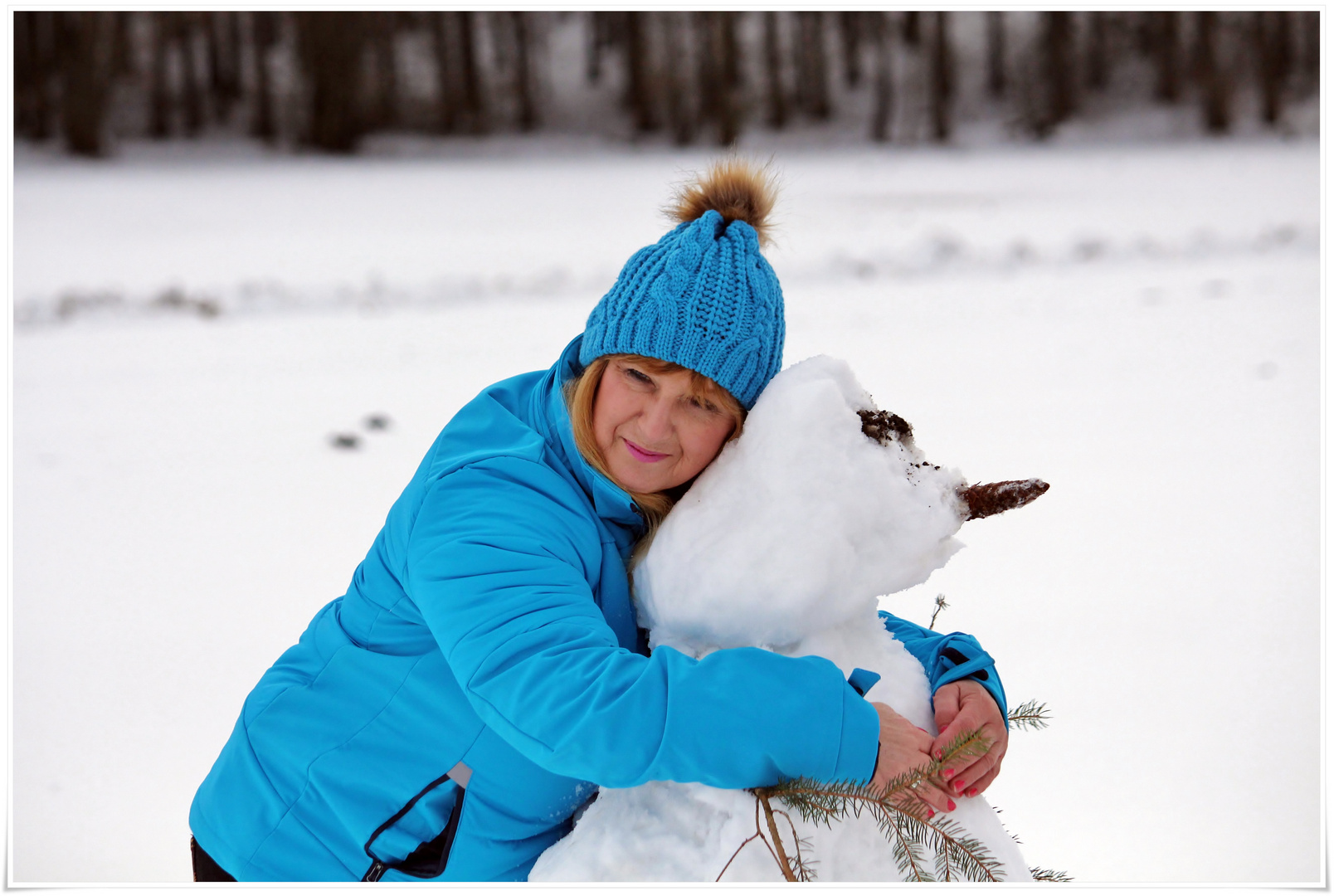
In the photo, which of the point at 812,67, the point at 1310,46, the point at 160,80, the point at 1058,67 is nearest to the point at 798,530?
the point at 1310,46

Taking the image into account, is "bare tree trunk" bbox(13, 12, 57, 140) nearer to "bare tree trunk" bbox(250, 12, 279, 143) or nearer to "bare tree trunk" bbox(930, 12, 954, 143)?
"bare tree trunk" bbox(250, 12, 279, 143)

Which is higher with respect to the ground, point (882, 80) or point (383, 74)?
point (383, 74)

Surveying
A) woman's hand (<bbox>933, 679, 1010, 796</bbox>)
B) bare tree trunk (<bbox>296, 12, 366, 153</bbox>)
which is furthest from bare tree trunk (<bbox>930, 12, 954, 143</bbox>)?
woman's hand (<bbox>933, 679, 1010, 796</bbox>)

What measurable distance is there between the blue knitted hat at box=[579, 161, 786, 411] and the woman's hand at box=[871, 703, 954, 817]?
1.15ft

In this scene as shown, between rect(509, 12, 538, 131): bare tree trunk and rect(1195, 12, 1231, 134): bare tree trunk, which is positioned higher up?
rect(509, 12, 538, 131): bare tree trunk

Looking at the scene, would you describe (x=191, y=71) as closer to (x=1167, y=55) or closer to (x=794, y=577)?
(x=1167, y=55)

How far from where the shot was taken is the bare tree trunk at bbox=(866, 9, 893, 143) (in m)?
2.73

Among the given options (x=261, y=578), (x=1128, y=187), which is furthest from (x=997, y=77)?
(x=261, y=578)

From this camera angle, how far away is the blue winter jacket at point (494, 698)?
799 mm

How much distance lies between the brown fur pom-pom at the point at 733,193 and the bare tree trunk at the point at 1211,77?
5.08 feet

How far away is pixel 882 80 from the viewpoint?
3188 millimetres

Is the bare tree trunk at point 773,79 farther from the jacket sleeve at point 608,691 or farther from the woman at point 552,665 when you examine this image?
the jacket sleeve at point 608,691

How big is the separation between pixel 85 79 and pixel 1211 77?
10.6 feet
